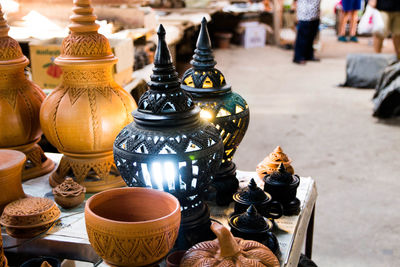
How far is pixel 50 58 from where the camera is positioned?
2.67m

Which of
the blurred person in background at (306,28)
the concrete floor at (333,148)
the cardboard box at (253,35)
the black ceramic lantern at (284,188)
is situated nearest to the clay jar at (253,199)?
the black ceramic lantern at (284,188)

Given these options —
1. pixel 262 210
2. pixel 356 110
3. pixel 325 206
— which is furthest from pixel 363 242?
pixel 356 110

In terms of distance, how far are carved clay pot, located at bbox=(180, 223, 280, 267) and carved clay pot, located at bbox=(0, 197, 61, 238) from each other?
51cm

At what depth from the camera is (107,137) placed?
143 cm

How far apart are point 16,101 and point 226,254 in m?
0.98

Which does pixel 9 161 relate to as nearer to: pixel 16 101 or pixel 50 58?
pixel 16 101

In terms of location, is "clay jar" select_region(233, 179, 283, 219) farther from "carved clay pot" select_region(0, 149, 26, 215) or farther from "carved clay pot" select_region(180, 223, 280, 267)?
"carved clay pot" select_region(0, 149, 26, 215)

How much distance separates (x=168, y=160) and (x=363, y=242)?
1.77 metres

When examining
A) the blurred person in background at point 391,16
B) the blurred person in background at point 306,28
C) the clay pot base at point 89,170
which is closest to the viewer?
the clay pot base at point 89,170

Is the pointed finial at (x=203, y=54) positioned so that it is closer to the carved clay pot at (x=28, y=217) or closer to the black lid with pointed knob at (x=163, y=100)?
the black lid with pointed knob at (x=163, y=100)

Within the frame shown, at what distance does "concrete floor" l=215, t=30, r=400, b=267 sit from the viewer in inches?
98.1

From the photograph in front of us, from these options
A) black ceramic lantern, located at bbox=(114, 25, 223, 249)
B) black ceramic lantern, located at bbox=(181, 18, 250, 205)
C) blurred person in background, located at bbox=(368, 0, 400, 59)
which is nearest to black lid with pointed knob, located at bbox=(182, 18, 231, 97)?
black ceramic lantern, located at bbox=(181, 18, 250, 205)

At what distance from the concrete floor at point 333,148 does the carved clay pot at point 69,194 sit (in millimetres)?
1438

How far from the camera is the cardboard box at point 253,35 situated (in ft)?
30.5
